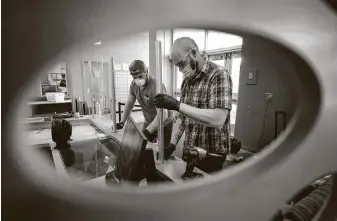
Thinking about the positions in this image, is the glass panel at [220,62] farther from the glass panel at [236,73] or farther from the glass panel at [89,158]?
the glass panel at [89,158]

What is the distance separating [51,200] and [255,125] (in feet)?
2.05

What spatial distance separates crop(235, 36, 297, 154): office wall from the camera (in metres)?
0.67

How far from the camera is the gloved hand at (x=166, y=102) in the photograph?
1.95 feet

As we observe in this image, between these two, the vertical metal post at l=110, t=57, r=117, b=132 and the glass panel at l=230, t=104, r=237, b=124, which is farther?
the glass panel at l=230, t=104, r=237, b=124

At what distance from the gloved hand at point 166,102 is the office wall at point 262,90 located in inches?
8.0

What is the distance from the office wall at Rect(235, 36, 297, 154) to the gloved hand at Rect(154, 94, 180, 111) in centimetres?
20

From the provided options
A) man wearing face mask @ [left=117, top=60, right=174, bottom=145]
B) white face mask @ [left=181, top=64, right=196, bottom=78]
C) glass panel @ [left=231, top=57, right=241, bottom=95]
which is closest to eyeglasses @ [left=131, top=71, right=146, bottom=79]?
man wearing face mask @ [left=117, top=60, right=174, bottom=145]

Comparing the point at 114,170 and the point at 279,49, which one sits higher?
the point at 279,49

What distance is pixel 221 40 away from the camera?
0.63 meters

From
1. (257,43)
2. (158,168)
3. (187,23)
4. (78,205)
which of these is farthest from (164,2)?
(78,205)

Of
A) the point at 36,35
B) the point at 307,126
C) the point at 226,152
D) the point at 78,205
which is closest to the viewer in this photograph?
the point at 36,35

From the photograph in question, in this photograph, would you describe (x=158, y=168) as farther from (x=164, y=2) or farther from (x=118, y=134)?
(x=164, y=2)

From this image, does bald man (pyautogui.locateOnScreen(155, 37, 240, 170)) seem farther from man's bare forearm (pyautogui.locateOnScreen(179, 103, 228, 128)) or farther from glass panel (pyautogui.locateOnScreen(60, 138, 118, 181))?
glass panel (pyautogui.locateOnScreen(60, 138, 118, 181))

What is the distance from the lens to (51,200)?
1.82 ft
